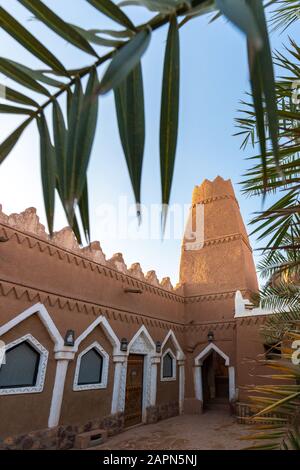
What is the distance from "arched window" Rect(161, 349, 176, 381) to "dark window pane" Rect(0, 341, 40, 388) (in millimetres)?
5140

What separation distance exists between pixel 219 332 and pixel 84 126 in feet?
36.9

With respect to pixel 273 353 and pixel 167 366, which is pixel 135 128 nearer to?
pixel 273 353

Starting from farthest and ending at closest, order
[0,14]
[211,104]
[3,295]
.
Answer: [3,295] < [211,104] < [0,14]

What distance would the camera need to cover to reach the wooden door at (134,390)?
27.9 feet

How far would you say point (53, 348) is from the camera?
668 centimetres

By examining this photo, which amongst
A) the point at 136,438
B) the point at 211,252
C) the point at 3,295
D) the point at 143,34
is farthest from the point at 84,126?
the point at 211,252

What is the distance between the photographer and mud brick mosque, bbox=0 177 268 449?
19.9 feet

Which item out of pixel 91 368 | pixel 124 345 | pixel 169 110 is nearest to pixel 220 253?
pixel 124 345

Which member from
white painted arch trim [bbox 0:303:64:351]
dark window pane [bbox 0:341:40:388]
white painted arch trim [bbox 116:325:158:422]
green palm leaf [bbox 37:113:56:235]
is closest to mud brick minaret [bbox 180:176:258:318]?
white painted arch trim [bbox 116:325:158:422]

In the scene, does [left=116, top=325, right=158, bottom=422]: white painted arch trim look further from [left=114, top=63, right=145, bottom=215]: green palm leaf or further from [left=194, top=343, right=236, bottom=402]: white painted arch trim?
[left=114, top=63, right=145, bottom=215]: green palm leaf

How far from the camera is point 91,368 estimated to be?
7.59 meters

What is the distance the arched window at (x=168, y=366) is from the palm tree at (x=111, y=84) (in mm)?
10332

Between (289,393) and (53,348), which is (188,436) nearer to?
(53,348)

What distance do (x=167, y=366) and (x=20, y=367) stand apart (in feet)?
19.5
